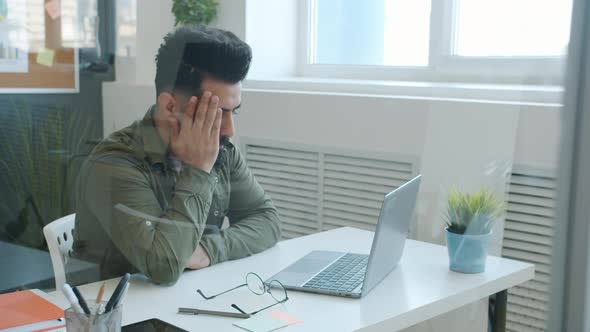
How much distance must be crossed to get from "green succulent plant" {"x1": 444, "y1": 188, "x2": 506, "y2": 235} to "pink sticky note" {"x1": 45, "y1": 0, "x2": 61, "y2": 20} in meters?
1.08

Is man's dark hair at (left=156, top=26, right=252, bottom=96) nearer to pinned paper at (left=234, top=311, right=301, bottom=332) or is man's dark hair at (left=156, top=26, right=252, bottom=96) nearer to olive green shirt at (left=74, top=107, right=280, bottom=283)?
olive green shirt at (left=74, top=107, right=280, bottom=283)

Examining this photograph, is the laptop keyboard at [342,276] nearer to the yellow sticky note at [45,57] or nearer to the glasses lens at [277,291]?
the glasses lens at [277,291]

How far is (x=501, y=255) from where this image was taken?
6.54ft

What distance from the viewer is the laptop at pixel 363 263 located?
1.61 m

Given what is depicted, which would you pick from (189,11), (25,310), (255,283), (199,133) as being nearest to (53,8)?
(189,11)

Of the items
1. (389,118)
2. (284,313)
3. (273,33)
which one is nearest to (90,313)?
(284,313)

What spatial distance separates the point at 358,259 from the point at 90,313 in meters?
0.88

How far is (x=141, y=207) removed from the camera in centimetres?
173

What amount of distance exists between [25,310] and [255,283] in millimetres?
502

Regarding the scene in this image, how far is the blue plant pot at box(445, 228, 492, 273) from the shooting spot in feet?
5.96

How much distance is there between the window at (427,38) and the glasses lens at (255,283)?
73 centimetres

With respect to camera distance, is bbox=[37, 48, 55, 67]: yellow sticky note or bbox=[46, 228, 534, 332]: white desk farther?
bbox=[37, 48, 55, 67]: yellow sticky note

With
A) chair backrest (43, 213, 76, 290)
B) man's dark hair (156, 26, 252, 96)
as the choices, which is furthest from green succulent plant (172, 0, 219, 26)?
chair backrest (43, 213, 76, 290)

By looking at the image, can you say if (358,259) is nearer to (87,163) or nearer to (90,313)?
(87,163)
